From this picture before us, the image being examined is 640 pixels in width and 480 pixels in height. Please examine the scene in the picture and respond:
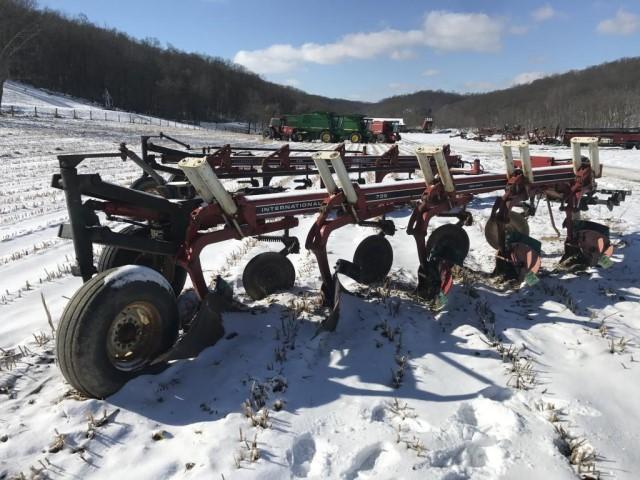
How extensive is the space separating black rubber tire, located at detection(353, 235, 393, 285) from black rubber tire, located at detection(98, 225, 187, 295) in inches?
75.9

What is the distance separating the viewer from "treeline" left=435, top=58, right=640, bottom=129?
86375 mm

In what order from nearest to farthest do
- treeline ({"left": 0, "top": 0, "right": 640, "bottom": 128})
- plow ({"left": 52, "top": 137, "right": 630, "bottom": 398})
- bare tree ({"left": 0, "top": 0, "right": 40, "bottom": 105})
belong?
plow ({"left": 52, "top": 137, "right": 630, "bottom": 398}) < bare tree ({"left": 0, "top": 0, "right": 40, "bottom": 105}) < treeline ({"left": 0, "top": 0, "right": 640, "bottom": 128})

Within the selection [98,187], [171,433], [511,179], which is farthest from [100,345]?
[511,179]

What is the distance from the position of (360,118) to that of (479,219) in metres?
36.7

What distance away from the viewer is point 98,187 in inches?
128

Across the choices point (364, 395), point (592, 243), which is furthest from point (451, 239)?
point (364, 395)

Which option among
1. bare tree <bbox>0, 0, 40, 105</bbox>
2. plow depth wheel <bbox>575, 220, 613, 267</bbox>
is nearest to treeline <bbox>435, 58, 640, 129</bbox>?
plow depth wheel <bbox>575, 220, 613, 267</bbox>

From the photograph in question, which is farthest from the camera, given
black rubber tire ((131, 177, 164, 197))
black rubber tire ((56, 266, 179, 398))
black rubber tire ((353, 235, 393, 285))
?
black rubber tire ((131, 177, 164, 197))

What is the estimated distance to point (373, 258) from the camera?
5.26 metres

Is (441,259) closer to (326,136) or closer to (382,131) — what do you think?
(326,136)

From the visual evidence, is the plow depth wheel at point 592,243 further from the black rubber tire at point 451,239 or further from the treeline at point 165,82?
the treeline at point 165,82

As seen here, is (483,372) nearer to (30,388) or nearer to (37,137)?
(30,388)

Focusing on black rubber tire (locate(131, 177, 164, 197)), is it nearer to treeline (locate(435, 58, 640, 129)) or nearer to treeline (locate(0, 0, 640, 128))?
treeline (locate(0, 0, 640, 128))

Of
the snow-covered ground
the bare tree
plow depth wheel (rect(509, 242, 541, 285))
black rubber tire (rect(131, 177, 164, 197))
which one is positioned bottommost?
the snow-covered ground
